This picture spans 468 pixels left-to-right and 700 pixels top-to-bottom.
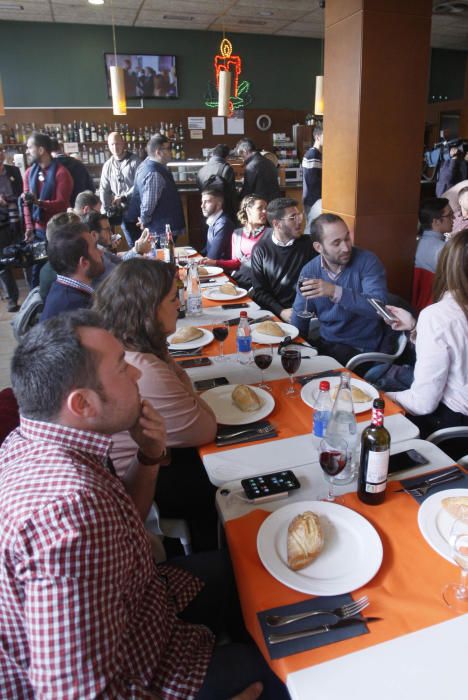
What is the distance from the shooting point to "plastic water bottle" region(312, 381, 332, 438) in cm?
161

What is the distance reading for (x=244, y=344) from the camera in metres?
2.31

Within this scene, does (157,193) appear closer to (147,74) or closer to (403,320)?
(403,320)

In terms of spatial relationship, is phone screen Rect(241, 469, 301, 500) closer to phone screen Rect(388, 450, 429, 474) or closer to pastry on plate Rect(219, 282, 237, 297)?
phone screen Rect(388, 450, 429, 474)

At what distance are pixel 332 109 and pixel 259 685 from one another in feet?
13.0

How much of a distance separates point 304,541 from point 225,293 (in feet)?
7.75

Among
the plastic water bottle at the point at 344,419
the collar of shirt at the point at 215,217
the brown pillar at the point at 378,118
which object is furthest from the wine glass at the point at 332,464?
the collar of shirt at the point at 215,217

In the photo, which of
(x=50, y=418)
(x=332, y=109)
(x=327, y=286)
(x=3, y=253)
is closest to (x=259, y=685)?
(x=50, y=418)

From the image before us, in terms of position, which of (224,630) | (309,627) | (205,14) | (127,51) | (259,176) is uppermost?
(205,14)

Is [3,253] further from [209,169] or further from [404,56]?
[404,56]

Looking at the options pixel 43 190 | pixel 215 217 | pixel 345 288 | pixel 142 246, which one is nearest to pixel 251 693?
pixel 345 288

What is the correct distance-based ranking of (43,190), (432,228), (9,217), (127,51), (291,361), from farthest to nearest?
(127,51) → (9,217) → (43,190) → (432,228) → (291,361)

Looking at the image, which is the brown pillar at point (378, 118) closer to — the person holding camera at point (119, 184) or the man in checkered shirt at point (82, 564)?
the person holding camera at point (119, 184)

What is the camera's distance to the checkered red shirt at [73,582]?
0.82m

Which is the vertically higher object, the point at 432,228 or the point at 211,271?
the point at 432,228
